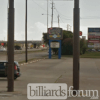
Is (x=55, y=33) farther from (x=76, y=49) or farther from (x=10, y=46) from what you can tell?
(x=76, y=49)

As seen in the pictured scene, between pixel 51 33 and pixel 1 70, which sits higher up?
pixel 51 33

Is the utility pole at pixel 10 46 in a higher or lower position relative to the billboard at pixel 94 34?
lower

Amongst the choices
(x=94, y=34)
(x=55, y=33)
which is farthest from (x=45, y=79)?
(x=94, y=34)

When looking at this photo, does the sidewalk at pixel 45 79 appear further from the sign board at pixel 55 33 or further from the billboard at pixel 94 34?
the billboard at pixel 94 34

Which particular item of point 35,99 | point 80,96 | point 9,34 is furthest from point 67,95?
point 9,34

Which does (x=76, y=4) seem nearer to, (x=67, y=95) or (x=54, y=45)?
(x=67, y=95)

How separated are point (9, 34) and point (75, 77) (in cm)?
328

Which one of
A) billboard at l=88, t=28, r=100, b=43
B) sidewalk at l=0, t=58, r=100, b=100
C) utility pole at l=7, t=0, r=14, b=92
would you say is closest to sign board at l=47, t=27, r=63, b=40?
billboard at l=88, t=28, r=100, b=43

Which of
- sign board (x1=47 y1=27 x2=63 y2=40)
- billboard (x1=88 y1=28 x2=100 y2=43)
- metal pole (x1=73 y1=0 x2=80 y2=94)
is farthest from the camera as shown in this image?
billboard (x1=88 y1=28 x2=100 y2=43)

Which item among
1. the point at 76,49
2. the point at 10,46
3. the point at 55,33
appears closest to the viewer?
the point at 76,49

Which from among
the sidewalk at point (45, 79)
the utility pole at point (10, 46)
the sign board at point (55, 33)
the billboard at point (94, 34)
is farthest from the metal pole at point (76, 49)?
the billboard at point (94, 34)

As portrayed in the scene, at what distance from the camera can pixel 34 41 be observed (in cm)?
17438

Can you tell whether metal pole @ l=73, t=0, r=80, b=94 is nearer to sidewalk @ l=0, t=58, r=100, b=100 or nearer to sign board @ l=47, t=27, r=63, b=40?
sidewalk @ l=0, t=58, r=100, b=100

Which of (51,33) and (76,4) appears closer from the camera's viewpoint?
(76,4)
